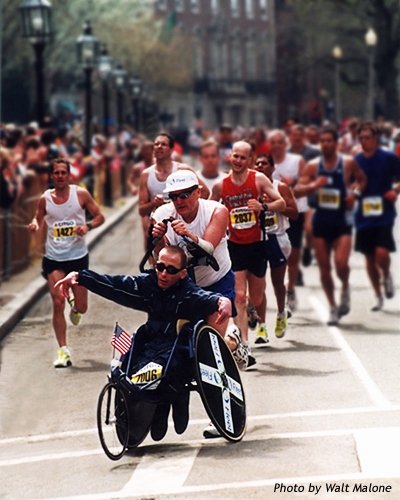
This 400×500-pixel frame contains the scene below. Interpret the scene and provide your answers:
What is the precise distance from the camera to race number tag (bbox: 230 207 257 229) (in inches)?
575

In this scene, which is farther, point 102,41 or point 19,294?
point 102,41

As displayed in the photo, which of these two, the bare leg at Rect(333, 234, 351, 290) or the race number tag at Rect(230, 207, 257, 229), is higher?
the race number tag at Rect(230, 207, 257, 229)

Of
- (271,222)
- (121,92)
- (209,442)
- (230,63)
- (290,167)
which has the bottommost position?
(230,63)

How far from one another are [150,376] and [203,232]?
55.7 inches

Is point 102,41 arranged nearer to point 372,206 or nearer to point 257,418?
point 372,206

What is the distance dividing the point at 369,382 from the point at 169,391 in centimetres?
300

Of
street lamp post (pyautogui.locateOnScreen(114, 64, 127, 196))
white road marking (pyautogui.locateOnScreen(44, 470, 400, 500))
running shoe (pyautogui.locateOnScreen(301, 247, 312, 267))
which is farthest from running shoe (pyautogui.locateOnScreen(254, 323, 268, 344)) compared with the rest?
street lamp post (pyautogui.locateOnScreen(114, 64, 127, 196))

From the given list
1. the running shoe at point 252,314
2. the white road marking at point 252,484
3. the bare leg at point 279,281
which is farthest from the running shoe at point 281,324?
the white road marking at point 252,484

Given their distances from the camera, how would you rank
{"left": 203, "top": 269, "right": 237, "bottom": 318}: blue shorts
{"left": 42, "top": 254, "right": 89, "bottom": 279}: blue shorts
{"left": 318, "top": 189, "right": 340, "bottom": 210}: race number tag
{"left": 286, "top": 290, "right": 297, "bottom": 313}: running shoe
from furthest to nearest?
{"left": 286, "top": 290, "right": 297, "bottom": 313}: running shoe → {"left": 318, "top": 189, "right": 340, "bottom": 210}: race number tag → {"left": 42, "top": 254, "right": 89, "bottom": 279}: blue shorts → {"left": 203, "top": 269, "right": 237, "bottom": 318}: blue shorts

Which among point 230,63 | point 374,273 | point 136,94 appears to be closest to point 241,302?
point 374,273

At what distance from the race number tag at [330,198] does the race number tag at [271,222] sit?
197cm

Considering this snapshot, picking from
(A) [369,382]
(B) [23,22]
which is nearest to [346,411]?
(A) [369,382]

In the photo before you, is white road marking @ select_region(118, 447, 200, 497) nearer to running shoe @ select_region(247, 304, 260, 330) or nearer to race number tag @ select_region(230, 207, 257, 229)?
race number tag @ select_region(230, 207, 257, 229)

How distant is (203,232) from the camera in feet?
38.3
